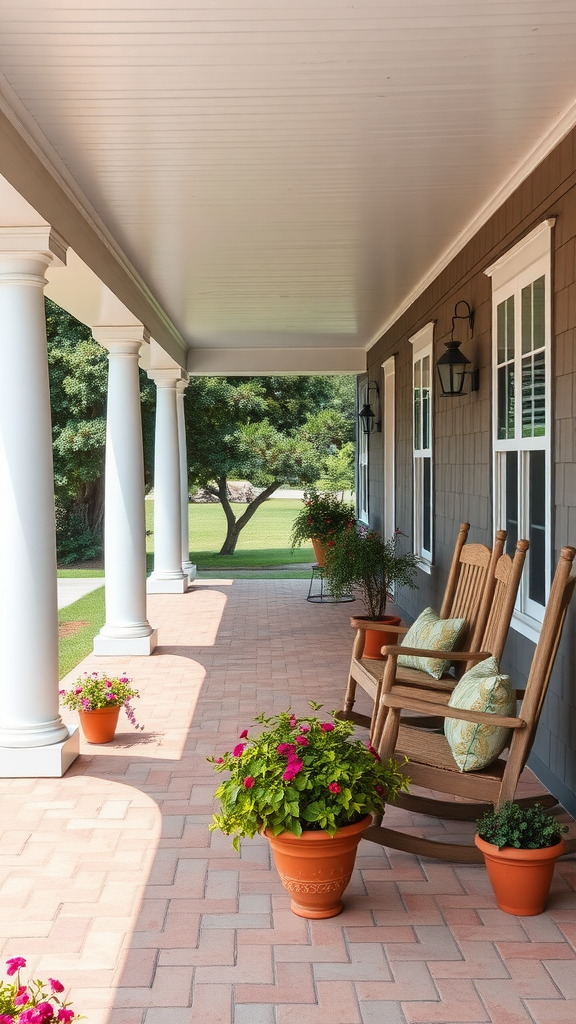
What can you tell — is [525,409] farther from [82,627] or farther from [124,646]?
[82,627]

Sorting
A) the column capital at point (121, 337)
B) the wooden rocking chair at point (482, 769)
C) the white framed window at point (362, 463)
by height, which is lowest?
the wooden rocking chair at point (482, 769)

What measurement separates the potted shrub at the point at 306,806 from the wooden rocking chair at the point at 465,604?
1.29 metres

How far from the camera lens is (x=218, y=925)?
2906 millimetres

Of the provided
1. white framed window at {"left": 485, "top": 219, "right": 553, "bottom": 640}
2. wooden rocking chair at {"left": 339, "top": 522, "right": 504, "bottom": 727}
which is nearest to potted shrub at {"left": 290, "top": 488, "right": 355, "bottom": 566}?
white framed window at {"left": 485, "top": 219, "right": 553, "bottom": 640}

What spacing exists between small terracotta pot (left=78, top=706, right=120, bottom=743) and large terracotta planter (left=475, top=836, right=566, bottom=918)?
245cm

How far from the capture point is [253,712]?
545 centimetres

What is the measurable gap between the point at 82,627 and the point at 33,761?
5.35 meters

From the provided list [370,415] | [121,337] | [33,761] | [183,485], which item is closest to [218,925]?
[33,761]

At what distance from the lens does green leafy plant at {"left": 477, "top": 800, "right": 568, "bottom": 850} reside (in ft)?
9.61

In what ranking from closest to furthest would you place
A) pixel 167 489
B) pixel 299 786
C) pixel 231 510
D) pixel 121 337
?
pixel 299 786
pixel 121 337
pixel 167 489
pixel 231 510

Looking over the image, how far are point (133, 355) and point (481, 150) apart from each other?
3574mm

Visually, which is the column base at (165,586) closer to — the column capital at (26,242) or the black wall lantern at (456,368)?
the black wall lantern at (456,368)

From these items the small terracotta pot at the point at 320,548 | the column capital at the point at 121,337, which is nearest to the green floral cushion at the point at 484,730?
the column capital at the point at 121,337

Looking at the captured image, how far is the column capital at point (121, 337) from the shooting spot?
6.89 m
